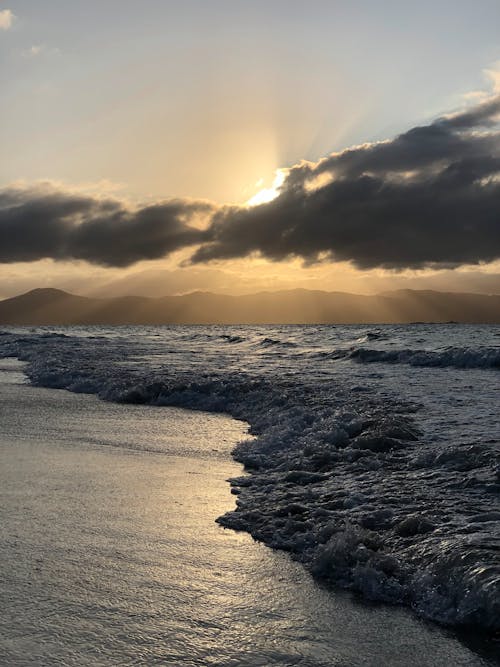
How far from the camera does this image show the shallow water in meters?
3.82

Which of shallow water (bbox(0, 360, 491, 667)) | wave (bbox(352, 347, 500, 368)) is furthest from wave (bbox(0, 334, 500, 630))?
wave (bbox(352, 347, 500, 368))

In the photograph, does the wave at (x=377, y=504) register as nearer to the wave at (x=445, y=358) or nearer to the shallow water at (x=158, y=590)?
the shallow water at (x=158, y=590)

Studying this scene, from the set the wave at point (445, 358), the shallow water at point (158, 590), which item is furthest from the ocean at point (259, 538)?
the wave at point (445, 358)

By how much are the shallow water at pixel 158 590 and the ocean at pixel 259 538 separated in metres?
0.02

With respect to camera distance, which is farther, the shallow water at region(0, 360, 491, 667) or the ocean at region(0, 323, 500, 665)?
the ocean at region(0, 323, 500, 665)

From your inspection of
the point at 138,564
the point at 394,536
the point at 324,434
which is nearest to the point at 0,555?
the point at 138,564

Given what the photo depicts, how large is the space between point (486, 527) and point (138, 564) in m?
3.50

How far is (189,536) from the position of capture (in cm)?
601

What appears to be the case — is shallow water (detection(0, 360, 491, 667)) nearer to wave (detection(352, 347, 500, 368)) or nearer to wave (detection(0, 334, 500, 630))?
wave (detection(0, 334, 500, 630))

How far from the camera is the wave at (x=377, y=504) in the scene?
195 inches

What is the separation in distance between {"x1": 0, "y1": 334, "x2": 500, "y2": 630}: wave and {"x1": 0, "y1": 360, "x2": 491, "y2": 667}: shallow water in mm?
321

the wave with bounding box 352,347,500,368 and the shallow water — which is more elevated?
the wave with bounding box 352,347,500,368

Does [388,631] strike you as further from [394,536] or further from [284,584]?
[394,536]

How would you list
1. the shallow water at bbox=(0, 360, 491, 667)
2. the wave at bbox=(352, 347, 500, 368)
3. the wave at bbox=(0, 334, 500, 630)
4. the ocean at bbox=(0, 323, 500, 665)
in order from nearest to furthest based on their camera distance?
the shallow water at bbox=(0, 360, 491, 667)
the ocean at bbox=(0, 323, 500, 665)
the wave at bbox=(0, 334, 500, 630)
the wave at bbox=(352, 347, 500, 368)
